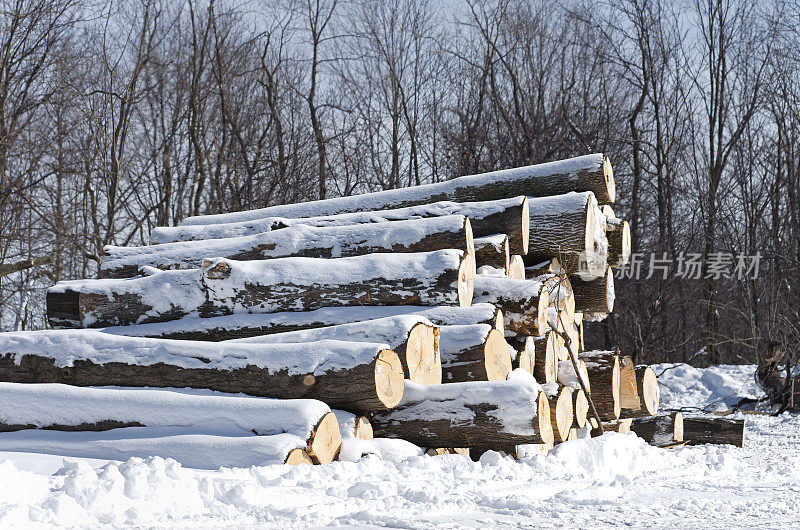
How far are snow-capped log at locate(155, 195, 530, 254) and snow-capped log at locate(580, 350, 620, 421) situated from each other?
1.32 metres

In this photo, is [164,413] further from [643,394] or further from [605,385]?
[643,394]

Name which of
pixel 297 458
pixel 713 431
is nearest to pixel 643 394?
pixel 713 431

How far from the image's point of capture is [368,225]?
6133 millimetres

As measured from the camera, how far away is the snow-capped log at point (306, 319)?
206 inches

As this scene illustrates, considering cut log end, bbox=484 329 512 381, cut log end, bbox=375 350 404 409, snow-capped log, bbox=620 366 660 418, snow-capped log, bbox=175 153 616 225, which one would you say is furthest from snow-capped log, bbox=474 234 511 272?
snow-capped log, bbox=620 366 660 418

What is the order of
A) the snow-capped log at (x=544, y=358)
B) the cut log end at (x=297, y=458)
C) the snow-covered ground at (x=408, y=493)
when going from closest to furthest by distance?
the snow-covered ground at (x=408, y=493), the cut log end at (x=297, y=458), the snow-capped log at (x=544, y=358)

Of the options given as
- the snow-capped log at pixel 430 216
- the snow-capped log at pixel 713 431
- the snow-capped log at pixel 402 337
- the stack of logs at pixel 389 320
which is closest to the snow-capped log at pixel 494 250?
the stack of logs at pixel 389 320

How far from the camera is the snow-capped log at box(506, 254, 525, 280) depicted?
6143 millimetres

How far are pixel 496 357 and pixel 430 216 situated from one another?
176cm

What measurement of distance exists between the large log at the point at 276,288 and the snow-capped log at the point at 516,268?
0.65m

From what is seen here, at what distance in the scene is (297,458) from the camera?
3.84m

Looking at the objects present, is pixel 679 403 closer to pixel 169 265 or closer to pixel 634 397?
pixel 634 397

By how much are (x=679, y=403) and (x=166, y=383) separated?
7.70 meters

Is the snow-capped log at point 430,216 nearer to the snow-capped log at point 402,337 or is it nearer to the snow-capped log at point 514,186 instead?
the snow-capped log at point 514,186
